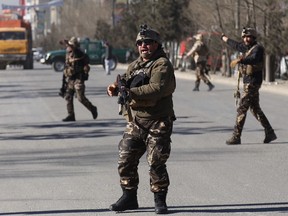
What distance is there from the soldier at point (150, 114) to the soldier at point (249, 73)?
201 inches

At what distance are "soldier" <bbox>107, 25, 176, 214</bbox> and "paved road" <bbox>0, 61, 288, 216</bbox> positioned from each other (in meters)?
0.41

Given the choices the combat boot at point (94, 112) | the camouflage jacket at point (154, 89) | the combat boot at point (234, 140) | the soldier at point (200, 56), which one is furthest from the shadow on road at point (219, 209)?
the soldier at point (200, 56)

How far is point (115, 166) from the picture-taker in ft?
43.7

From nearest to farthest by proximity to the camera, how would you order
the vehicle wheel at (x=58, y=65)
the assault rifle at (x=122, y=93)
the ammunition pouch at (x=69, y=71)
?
the assault rifle at (x=122, y=93), the ammunition pouch at (x=69, y=71), the vehicle wheel at (x=58, y=65)

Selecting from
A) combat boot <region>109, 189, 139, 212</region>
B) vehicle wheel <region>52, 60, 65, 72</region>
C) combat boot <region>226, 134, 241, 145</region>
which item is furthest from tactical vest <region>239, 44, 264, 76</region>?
vehicle wheel <region>52, 60, 65, 72</region>

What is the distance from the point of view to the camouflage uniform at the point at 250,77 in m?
14.9

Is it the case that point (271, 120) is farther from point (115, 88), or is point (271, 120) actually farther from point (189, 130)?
point (115, 88)

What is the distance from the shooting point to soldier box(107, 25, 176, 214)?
933 centimetres

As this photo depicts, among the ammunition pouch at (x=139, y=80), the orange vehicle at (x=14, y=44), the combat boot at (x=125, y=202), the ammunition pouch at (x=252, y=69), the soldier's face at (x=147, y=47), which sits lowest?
the orange vehicle at (x=14, y=44)

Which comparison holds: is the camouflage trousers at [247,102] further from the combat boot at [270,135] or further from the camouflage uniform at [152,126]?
the camouflage uniform at [152,126]

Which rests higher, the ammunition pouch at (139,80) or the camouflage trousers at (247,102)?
the ammunition pouch at (139,80)

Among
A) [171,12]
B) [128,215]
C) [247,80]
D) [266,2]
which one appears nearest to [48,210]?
[128,215]

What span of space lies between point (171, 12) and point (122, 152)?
→ 49483 mm

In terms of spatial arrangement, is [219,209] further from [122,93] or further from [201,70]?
[201,70]
